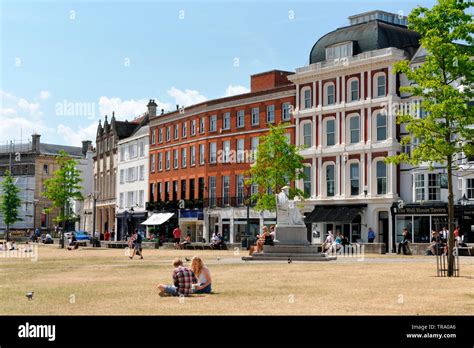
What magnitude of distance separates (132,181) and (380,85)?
39350 millimetres

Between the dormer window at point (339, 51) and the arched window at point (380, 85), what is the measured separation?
11.4 ft

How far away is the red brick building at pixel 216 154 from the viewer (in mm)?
67000

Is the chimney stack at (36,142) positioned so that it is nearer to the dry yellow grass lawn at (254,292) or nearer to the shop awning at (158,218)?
the shop awning at (158,218)

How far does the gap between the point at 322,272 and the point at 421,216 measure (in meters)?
30.2

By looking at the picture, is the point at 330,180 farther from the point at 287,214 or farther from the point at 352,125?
the point at 287,214

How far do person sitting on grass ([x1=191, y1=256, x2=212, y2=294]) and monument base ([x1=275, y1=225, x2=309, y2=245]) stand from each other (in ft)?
55.6

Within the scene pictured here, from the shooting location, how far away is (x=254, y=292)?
1900 centimetres

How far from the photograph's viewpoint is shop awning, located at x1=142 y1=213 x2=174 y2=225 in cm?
7850

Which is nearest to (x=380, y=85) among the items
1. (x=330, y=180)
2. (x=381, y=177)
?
(x=381, y=177)

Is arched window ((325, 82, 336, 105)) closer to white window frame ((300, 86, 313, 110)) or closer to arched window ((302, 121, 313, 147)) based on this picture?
white window frame ((300, 86, 313, 110))

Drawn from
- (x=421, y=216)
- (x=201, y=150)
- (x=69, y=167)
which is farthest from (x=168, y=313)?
(x=201, y=150)

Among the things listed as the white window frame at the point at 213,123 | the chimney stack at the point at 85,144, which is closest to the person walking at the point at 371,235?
the white window frame at the point at 213,123
